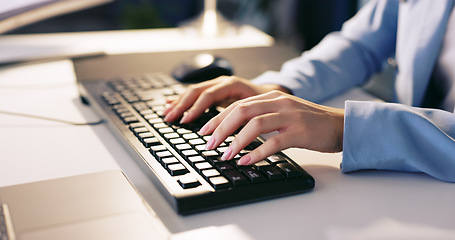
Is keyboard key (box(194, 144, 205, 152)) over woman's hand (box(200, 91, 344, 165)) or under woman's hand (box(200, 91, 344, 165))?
over

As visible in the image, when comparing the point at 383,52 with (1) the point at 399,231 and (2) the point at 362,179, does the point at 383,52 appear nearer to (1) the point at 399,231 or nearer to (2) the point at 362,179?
(2) the point at 362,179

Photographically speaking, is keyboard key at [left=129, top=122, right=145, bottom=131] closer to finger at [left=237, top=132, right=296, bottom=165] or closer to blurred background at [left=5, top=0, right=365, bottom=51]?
finger at [left=237, top=132, right=296, bottom=165]

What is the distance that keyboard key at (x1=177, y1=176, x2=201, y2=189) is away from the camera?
45cm

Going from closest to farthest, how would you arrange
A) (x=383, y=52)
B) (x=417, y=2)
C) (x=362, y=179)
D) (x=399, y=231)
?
1. (x=399, y=231)
2. (x=362, y=179)
3. (x=417, y=2)
4. (x=383, y=52)

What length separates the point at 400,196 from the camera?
1.59ft

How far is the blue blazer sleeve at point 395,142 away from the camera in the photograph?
0.53m

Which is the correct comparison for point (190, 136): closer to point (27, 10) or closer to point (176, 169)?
point (176, 169)

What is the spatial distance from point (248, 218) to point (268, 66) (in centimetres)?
67

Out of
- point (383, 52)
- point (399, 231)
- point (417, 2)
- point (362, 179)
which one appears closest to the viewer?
point (399, 231)

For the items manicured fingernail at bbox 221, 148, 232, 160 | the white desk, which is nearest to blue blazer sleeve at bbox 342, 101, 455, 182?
the white desk

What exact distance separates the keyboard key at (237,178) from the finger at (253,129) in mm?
34

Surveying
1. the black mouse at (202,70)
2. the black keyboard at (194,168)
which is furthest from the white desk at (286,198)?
the black mouse at (202,70)

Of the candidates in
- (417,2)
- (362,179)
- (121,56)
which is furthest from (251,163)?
(121,56)

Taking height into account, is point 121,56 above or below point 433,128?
above
